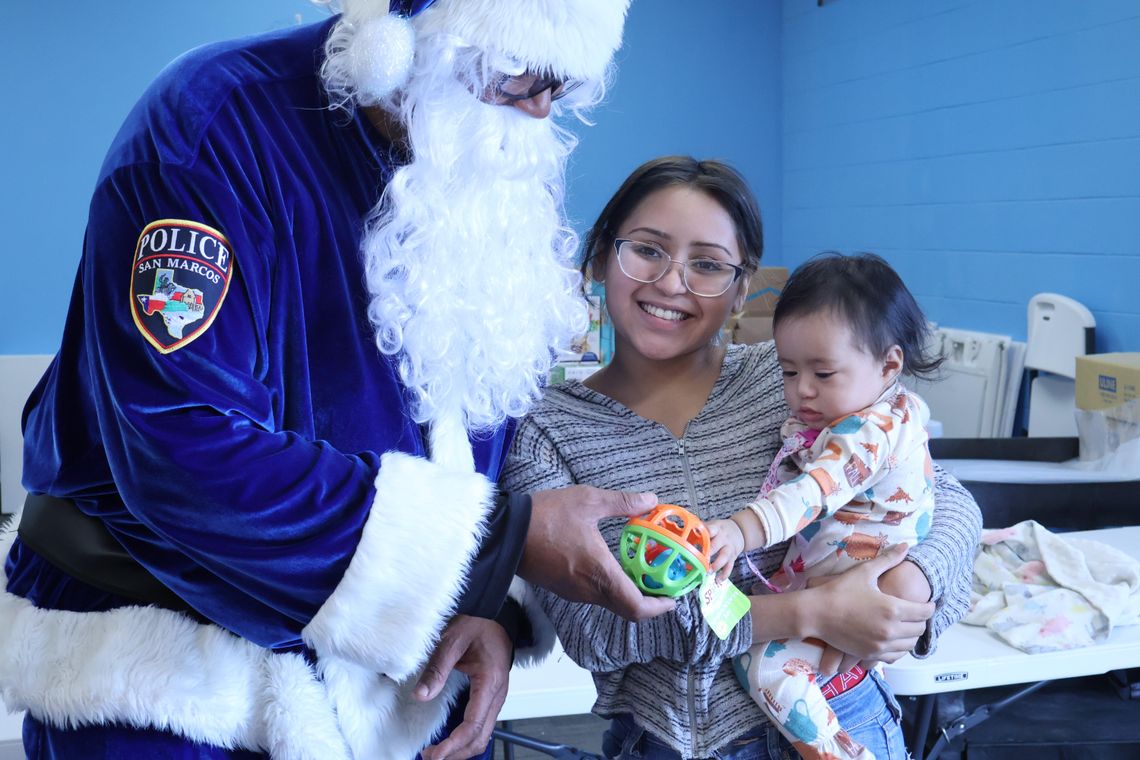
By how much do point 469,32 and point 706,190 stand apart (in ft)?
1.85

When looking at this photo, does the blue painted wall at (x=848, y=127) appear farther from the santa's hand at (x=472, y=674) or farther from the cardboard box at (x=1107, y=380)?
the santa's hand at (x=472, y=674)

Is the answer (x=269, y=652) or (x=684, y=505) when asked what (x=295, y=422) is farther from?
(x=684, y=505)

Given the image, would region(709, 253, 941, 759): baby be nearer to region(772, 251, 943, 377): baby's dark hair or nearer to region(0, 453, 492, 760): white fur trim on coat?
region(772, 251, 943, 377): baby's dark hair

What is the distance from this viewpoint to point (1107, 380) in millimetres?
3455

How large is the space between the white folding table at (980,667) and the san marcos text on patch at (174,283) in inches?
60.0

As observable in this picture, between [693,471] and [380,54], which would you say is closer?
[380,54]

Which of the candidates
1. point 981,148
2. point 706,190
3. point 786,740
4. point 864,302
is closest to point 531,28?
point 706,190

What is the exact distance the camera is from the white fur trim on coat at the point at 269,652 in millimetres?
1103

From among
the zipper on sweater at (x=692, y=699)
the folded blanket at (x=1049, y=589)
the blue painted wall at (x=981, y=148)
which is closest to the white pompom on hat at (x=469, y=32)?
the zipper on sweater at (x=692, y=699)

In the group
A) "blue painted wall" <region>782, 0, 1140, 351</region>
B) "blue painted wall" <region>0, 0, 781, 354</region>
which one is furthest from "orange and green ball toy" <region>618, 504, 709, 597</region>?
"blue painted wall" <region>0, 0, 781, 354</region>

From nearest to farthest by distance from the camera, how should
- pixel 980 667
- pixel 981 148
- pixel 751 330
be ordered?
pixel 980 667, pixel 751 330, pixel 981 148

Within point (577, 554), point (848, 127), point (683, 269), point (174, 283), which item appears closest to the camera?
A: point (174, 283)

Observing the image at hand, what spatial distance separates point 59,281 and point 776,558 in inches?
187

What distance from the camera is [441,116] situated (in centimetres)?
127
